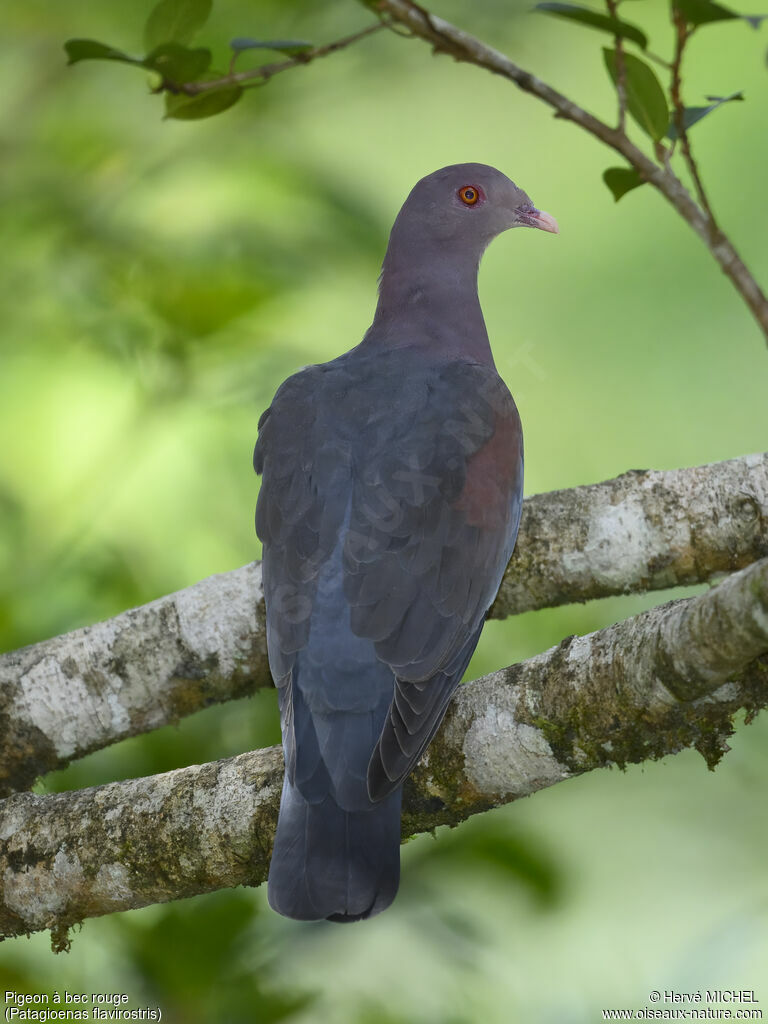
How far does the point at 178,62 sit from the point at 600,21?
573mm

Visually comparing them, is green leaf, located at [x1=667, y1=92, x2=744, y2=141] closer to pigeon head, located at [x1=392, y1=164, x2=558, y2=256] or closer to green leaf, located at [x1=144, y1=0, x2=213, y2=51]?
green leaf, located at [x1=144, y1=0, x2=213, y2=51]

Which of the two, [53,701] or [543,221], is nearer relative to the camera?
[53,701]

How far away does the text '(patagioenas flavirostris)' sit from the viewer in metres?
1.64

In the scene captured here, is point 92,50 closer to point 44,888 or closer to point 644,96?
point 644,96

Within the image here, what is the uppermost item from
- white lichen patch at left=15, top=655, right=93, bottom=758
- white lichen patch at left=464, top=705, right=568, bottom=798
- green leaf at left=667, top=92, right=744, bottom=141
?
green leaf at left=667, top=92, right=744, bottom=141

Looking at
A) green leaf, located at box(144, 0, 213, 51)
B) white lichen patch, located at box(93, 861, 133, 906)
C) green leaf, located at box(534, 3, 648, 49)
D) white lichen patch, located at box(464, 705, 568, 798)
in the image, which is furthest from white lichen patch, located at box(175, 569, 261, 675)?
green leaf, located at box(534, 3, 648, 49)

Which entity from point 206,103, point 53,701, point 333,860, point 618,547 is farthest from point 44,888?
point 206,103

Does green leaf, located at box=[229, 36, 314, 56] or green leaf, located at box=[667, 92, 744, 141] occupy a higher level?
green leaf, located at box=[229, 36, 314, 56]

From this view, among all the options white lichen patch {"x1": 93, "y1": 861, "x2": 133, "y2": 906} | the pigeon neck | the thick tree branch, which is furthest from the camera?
the pigeon neck

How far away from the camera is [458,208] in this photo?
8.20 ft

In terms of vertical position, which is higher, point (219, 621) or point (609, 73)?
point (609, 73)

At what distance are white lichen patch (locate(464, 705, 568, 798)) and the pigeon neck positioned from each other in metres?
0.88

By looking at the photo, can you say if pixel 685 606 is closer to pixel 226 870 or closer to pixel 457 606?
pixel 457 606

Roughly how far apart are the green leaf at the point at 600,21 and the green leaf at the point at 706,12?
0.17 ft
